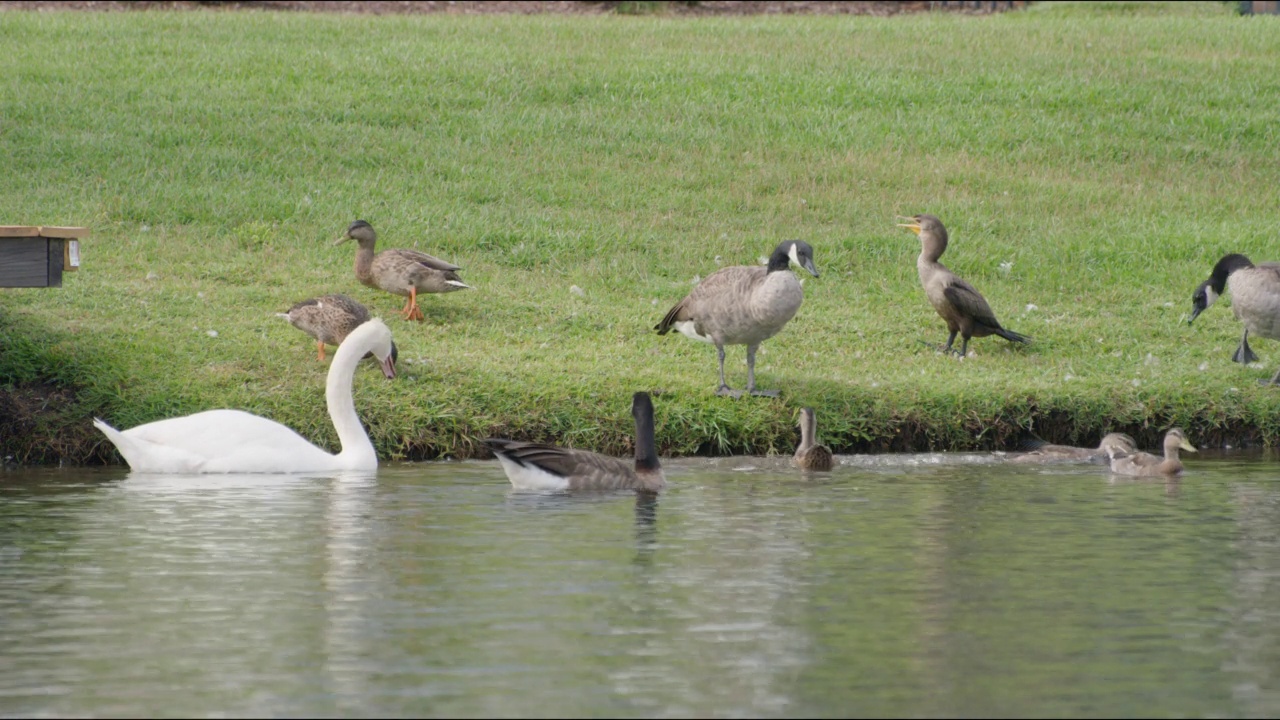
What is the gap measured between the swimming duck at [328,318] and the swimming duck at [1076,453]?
18.1ft

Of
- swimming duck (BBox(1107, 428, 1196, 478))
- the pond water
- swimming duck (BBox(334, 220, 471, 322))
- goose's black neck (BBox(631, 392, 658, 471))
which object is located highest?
swimming duck (BBox(334, 220, 471, 322))

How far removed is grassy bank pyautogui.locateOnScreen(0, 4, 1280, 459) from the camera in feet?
47.5

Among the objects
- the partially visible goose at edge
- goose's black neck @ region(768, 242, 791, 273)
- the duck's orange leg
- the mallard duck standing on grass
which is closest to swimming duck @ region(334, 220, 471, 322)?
the duck's orange leg

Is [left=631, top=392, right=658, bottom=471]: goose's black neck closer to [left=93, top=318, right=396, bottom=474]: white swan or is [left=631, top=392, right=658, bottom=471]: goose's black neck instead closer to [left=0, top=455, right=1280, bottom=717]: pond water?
[left=0, top=455, right=1280, bottom=717]: pond water

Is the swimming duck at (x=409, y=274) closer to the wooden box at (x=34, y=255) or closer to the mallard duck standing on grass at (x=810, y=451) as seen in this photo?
the wooden box at (x=34, y=255)

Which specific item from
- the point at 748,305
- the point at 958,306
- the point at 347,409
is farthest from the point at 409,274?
the point at 958,306

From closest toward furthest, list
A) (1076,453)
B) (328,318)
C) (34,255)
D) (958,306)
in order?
(34,255) → (1076,453) → (328,318) → (958,306)

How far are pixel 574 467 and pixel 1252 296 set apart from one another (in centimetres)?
757

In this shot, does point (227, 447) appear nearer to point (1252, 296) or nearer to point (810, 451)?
point (810, 451)

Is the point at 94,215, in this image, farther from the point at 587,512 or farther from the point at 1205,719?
the point at 1205,719

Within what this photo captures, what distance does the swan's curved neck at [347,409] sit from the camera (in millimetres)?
12516

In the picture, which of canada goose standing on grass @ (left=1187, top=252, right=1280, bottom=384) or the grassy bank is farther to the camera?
canada goose standing on grass @ (left=1187, top=252, right=1280, bottom=384)

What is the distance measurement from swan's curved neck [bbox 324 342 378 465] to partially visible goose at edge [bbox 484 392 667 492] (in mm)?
1166

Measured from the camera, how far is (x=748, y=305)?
1473 cm
